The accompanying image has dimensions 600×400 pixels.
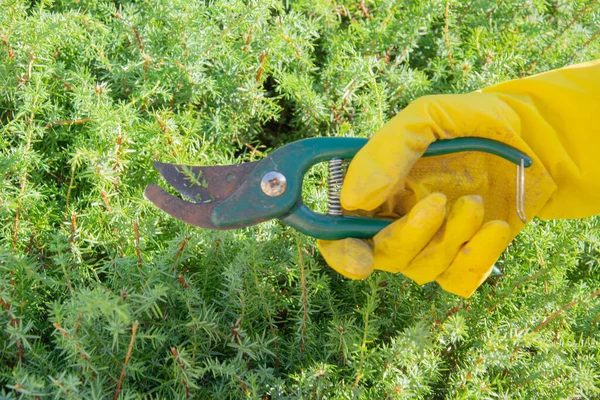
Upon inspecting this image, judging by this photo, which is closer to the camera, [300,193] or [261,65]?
[300,193]

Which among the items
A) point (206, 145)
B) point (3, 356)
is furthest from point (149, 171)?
point (3, 356)

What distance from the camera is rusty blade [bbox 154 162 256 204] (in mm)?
2107

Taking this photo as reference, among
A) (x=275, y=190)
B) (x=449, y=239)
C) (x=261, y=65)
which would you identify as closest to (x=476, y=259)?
(x=449, y=239)

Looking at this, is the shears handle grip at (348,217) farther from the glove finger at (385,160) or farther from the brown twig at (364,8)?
the brown twig at (364,8)

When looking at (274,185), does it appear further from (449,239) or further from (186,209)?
(449,239)

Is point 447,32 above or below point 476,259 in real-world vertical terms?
above

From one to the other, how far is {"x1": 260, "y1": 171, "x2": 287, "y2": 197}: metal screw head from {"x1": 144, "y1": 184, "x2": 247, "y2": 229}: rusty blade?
0.45 ft

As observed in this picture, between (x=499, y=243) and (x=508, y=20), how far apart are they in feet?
5.55

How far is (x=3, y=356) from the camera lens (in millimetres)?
2100

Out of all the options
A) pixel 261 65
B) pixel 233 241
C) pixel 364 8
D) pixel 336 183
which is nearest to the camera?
pixel 336 183

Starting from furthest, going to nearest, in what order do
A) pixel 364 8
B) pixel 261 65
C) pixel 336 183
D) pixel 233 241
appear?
pixel 364 8 → pixel 261 65 → pixel 233 241 → pixel 336 183

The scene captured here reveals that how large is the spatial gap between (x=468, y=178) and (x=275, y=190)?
665 mm

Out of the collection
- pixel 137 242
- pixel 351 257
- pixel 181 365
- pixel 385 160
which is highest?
pixel 385 160

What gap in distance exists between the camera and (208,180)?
6.97 ft
